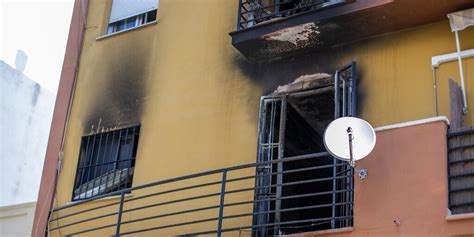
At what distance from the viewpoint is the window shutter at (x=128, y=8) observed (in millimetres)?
14391

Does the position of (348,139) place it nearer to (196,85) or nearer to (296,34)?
(296,34)

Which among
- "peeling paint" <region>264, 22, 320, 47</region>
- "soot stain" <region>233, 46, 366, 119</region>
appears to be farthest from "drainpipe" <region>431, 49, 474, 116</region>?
"peeling paint" <region>264, 22, 320, 47</region>

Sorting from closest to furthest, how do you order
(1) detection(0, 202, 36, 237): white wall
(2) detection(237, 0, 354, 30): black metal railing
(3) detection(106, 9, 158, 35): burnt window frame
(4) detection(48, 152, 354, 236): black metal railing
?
(4) detection(48, 152, 354, 236): black metal railing, (2) detection(237, 0, 354, 30): black metal railing, (3) detection(106, 9, 158, 35): burnt window frame, (1) detection(0, 202, 36, 237): white wall

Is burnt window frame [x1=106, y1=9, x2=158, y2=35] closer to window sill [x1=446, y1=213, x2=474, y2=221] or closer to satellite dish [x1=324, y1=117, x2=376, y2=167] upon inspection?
satellite dish [x1=324, y1=117, x2=376, y2=167]

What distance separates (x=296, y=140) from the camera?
13.2 m

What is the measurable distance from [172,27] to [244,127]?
271 centimetres

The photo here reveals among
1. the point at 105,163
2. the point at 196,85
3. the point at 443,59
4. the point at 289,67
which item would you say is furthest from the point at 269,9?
the point at 105,163

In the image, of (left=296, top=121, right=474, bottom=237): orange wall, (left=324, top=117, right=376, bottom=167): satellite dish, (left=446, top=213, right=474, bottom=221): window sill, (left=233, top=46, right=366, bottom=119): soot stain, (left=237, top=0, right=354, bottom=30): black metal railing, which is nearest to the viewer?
(left=446, top=213, right=474, bottom=221): window sill

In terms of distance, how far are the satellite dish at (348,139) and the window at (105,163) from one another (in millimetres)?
4859

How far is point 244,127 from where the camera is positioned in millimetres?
11914

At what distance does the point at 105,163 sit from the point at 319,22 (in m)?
4.45

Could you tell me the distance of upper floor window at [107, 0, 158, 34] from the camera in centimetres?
1434

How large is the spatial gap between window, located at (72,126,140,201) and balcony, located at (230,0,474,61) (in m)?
2.61

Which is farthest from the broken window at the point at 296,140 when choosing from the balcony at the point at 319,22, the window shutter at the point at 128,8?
the window shutter at the point at 128,8
